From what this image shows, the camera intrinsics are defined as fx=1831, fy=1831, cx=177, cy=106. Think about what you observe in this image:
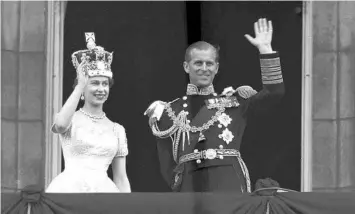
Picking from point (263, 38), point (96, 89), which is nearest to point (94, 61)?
point (96, 89)

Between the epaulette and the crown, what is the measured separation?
59 centimetres

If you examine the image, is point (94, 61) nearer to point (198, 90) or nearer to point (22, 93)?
point (198, 90)

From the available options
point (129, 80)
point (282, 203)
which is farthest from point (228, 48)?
point (282, 203)

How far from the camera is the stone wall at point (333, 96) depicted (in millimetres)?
11570

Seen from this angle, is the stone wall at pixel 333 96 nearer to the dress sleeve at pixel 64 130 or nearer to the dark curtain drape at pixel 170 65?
the dark curtain drape at pixel 170 65

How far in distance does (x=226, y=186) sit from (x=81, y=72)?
1049mm

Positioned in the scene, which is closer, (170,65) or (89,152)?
(89,152)

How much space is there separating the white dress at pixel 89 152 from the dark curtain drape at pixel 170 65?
1.51 meters

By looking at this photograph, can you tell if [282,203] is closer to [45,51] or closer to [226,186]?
[226,186]

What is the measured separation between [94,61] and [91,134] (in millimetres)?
417

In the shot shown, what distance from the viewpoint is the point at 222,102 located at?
10.3 m

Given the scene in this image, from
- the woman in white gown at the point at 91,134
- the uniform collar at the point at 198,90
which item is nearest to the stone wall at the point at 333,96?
the uniform collar at the point at 198,90

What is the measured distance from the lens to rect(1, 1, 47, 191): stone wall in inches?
453

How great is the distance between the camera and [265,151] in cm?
1203
